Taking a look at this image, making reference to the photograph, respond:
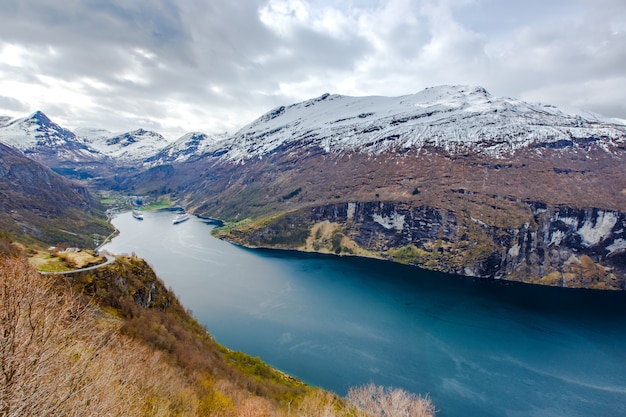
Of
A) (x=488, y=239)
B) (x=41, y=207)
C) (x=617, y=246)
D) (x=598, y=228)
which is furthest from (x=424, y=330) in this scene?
(x=41, y=207)

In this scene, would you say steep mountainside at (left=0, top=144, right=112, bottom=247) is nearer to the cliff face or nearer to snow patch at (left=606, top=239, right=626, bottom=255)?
the cliff face

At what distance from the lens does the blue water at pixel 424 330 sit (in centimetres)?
5003

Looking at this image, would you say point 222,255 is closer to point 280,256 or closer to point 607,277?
point 280,256

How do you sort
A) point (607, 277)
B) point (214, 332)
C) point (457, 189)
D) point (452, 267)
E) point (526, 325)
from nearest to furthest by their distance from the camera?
point (214, 332), point (526, 325), point (607, 277), point (452, 267), point (457, 189)

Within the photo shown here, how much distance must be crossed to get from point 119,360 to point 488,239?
11744 centimetres

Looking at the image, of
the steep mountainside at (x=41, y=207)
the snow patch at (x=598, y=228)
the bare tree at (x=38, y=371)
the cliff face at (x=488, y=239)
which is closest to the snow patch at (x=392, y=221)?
the cliff face at (x=488, y=239)

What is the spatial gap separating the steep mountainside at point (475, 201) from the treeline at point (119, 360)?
87203mm

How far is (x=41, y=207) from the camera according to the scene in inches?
5285

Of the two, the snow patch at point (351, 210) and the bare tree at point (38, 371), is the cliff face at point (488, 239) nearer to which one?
the snow patch at point (351, 210)

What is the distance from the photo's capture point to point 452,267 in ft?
363

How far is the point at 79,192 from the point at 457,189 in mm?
187116

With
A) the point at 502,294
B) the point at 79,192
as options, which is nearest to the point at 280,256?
the point at 502,294

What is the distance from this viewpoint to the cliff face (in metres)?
106

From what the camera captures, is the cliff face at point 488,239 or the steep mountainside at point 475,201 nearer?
the cliff face at point 488,239
